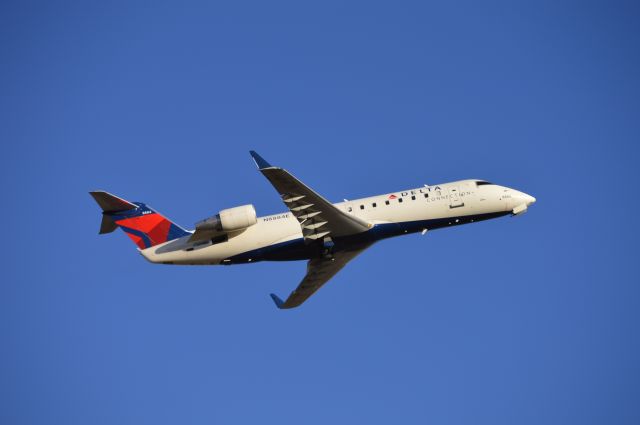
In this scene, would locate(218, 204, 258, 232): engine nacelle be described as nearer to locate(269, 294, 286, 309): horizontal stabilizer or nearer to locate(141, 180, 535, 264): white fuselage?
locate(141, 180, 535, 264): white fuselage

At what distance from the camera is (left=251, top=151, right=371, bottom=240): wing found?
43.3 m

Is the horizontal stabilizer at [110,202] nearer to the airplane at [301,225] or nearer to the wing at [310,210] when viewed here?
the airplane at [301,225]

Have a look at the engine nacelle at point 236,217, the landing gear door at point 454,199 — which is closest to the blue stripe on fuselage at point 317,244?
the landing gear door at point 454,199

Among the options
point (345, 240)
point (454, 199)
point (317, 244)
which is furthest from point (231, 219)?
point (454, 199)

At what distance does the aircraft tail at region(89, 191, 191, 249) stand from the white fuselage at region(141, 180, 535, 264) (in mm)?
590

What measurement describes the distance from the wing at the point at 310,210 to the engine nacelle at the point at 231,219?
226 centimetres

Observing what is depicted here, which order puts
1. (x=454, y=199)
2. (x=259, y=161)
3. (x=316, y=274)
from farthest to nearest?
(x=316, y=274)
(x=454, y=199)
(x=259, y=161)

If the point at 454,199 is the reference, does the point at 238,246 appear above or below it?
below

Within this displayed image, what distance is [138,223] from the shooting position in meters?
48.0

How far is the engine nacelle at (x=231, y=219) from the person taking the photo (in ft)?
149

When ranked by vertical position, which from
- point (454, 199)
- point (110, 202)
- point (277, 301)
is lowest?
point (277, 301)

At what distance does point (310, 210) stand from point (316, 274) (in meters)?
6.77

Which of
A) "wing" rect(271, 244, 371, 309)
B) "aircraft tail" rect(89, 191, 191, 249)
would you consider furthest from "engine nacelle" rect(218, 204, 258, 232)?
"wing" rect(271, 244, 371, 309)

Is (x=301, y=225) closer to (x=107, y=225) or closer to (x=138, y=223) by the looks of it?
(x=138, y=223)
